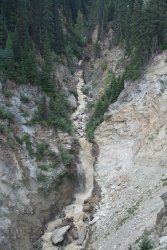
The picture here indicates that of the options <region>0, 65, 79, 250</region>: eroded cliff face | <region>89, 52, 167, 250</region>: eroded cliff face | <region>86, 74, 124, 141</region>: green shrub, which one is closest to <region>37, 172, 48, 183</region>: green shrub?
<region>0, 65, 79, 250</region>: eroded cliff face

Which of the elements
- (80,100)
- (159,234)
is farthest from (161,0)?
(159,234)

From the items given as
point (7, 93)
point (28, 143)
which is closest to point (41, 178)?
point (28, 143)

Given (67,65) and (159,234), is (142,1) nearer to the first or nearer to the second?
(67,65)

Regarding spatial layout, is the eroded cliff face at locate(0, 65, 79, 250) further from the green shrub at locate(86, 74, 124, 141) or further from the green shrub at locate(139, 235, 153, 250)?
the green shrub at locate(139, 235, 153, 250)

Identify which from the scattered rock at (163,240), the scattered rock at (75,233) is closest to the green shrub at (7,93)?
the scattered rock at (75,233)

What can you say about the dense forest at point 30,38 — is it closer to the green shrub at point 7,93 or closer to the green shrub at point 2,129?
the green shrub at point 7,93

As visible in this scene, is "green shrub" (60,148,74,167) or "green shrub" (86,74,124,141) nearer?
"green shrub" (60,148,74,167)
